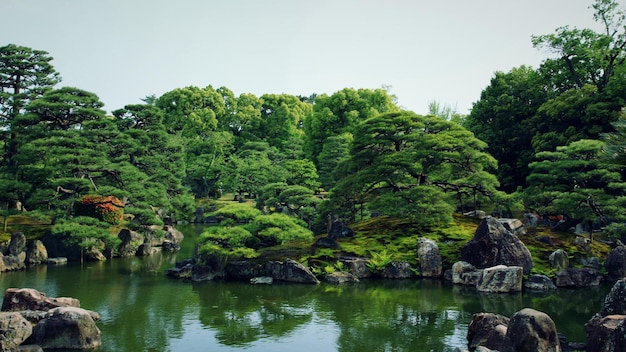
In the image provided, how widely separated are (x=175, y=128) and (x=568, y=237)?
5313cm

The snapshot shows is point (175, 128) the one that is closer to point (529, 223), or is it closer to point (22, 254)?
point (22, 254)

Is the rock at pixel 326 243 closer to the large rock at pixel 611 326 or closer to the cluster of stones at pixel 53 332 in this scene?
the cluster of stones at pixel 53 332

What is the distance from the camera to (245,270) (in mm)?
25891

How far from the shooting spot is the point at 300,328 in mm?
17484

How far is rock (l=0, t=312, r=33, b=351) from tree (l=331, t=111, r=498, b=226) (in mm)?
18294

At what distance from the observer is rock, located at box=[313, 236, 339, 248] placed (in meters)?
27.9

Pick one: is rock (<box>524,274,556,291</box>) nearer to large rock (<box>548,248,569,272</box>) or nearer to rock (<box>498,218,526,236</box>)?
large rock (<box>548,248,569,272</box>)

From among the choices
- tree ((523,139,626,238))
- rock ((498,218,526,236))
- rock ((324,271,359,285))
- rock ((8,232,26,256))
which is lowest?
rock ((324,271,359,285))

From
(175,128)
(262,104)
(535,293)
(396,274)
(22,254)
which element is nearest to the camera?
(535,293)

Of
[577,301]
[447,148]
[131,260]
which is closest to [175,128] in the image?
[131,260]

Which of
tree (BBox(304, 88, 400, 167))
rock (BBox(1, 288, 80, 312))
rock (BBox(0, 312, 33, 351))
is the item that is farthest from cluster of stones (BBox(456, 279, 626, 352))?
tree (BBox(304, 88, 400, 167))

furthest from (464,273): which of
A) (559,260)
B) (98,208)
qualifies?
(98,208)

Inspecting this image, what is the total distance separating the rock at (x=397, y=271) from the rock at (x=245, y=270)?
592 cm

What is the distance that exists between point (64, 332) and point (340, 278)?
43.2 ft
